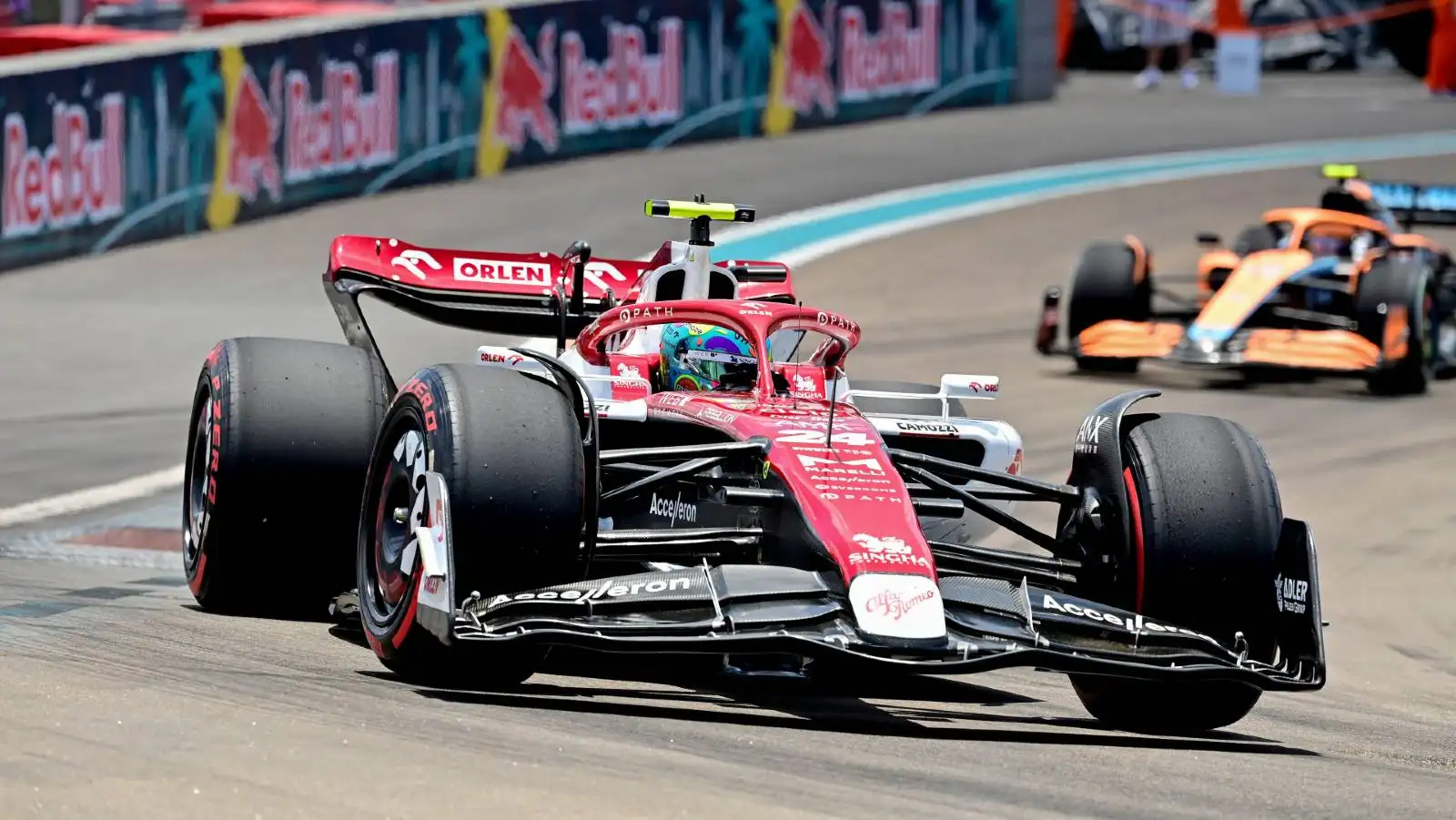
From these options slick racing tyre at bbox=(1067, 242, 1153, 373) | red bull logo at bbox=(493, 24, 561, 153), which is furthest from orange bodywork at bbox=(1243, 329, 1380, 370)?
red bull logo at bbox=(493, 24, 561, 153)

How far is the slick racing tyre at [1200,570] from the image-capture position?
25.1 ft

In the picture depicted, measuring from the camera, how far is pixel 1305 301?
60.8 feet

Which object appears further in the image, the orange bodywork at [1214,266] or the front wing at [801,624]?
the orange bodywork at [1214,266]

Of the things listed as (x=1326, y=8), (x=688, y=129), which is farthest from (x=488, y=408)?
(x=1326, y=8)

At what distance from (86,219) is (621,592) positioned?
14.4 m

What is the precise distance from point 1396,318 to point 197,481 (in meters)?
10.8

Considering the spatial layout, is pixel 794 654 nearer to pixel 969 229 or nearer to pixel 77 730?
pixel 77 730

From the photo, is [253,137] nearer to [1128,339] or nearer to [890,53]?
[1128,339]

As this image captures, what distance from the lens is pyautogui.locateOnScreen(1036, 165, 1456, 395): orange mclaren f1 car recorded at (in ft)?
57.2

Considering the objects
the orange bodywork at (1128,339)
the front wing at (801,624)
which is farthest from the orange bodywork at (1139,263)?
the front wing at (801,624)

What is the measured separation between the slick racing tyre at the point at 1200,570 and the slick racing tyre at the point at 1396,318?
10.1 metres

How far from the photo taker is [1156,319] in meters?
19.9

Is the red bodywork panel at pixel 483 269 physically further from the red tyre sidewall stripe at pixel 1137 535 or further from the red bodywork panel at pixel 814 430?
the red tyre sidewall stripe at pixel 1137 535

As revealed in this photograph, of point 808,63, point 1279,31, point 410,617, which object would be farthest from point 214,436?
point 1279,31
